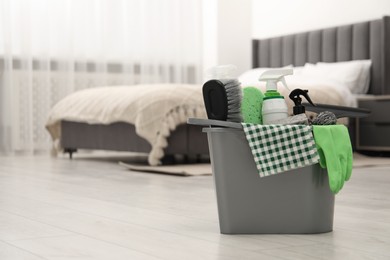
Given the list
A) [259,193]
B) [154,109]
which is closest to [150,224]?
[259,193]

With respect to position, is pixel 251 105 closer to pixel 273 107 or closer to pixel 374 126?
pixel 273 107

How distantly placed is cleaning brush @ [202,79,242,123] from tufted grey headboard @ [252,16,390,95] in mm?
4000

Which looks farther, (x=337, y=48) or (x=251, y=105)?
(x=337, y=48)

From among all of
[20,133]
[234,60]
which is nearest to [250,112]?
[20,133]

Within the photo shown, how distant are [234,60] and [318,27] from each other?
3.72ft

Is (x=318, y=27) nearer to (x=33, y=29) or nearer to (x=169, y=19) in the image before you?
(x=169, y=19)

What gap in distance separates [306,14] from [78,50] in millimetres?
2167

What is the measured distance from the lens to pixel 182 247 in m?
1.71

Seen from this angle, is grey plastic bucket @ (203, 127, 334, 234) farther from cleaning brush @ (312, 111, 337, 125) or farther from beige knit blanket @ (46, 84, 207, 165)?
beige knit blanket @ (46, 84, 207, 165)

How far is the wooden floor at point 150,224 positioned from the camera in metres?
→ 1.65

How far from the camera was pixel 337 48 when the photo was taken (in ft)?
19.8

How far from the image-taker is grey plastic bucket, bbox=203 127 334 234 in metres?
1.86

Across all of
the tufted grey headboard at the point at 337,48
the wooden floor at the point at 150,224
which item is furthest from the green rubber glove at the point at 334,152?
the tufted grey headboard at the point at 337,48

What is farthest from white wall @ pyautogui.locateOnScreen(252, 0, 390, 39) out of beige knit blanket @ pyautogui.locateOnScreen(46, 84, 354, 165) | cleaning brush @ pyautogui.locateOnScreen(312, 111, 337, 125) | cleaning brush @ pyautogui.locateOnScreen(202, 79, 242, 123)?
cleaning brush @ pyautogui.locateOnScreen(202, 79, 242, 123)
